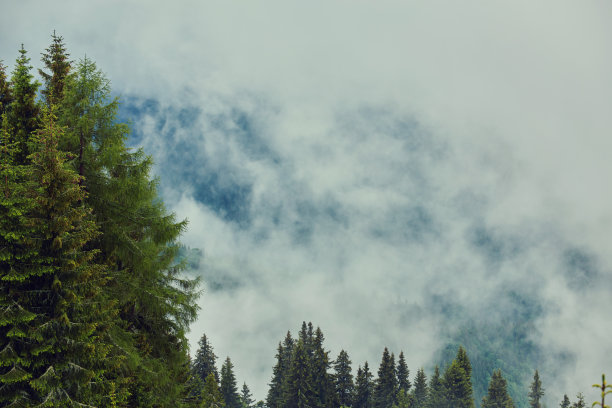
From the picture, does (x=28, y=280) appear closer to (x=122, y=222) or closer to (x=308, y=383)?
(x=122, y=222)

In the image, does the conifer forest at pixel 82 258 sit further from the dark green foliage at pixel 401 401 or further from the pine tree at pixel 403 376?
the pine tree at pixel 403 376

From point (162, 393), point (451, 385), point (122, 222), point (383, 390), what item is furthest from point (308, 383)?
point (122, 222)

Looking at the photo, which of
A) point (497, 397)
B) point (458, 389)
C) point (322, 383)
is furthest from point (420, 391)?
point (322, 383)

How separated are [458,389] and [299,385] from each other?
3820 centimetres

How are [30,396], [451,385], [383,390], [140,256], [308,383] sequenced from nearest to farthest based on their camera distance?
[30,396], [140,256], [308,383], [383,390], [451,385]

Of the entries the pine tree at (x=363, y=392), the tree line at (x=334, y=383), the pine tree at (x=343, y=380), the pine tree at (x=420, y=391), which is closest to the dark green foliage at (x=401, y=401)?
the tree line at (x=334, y=383)

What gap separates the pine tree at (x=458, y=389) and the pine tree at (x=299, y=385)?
34427 millimetres

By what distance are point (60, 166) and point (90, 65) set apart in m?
5.94

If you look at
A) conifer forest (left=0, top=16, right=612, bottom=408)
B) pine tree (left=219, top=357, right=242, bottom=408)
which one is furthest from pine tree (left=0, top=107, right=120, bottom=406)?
pine tree (left=219, top=357, right=242, bottom=408)

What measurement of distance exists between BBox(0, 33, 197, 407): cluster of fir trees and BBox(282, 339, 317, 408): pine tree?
215 ft

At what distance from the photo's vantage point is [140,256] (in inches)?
647

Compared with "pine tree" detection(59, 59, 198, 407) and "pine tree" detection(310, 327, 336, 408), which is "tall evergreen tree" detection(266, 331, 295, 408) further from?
"pine tree" detection(59, 59, 198, 407)

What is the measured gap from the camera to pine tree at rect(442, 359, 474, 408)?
98.5 meters

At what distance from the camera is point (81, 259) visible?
524 inches
